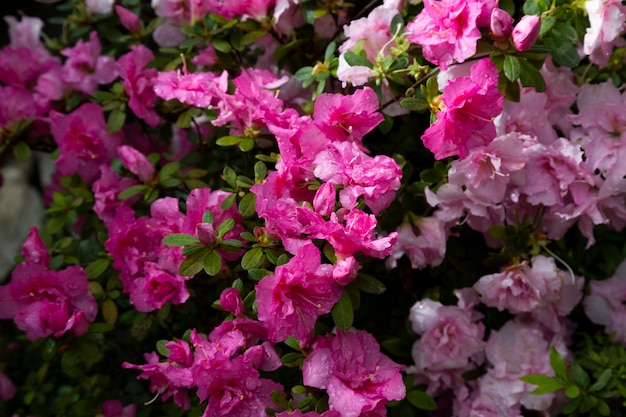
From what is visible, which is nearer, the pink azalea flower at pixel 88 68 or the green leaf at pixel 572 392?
the green leaf at pixel 572 392

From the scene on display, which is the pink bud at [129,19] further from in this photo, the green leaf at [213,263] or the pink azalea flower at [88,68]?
the green leaf at [213,263]

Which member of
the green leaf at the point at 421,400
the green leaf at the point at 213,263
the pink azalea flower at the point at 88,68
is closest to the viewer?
the green leaf at the point at 213,263

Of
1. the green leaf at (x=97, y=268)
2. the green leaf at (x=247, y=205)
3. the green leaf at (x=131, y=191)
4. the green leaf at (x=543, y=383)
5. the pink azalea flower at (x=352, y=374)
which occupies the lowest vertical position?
the green leaf at (x=543, y=383)

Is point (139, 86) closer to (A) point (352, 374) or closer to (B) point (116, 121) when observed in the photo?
(B) point (116, 121)

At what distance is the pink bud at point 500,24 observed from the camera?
3.85 ft

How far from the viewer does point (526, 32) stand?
1.17 metres

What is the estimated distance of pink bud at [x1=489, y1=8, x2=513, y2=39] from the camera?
1174mm

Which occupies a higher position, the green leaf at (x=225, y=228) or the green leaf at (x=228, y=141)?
the green leaf at (x=228, y=141)

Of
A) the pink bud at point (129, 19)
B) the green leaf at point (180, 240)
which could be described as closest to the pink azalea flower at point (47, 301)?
the green leaf at point (180, 240)

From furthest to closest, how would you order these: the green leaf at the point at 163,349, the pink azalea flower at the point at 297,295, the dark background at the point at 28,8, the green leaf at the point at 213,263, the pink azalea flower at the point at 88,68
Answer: the dark background at the point at 28,8, the pink azalea flower at the point at 88,68, the green leaf at the point at 163,349, the green leaf at the point at 213,263, the pink azalea flower at the point at 297,295

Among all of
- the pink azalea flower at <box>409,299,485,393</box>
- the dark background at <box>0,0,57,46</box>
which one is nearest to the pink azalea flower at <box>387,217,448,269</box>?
the pink azalea flower at <box>409,299,485,393</box>

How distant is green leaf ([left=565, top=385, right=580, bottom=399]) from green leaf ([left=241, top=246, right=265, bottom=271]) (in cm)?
66

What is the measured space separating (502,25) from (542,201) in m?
0.39

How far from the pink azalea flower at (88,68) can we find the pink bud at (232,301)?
2.67 ft
